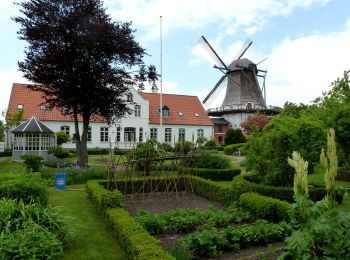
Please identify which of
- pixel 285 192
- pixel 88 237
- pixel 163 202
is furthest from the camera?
pixel 163 202

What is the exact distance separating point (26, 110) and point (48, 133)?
39.8 ft

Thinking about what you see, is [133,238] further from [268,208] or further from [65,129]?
[65,129]

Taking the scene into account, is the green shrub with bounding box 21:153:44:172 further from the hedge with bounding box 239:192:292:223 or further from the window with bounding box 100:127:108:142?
the window with bounding box 100:127:108:142

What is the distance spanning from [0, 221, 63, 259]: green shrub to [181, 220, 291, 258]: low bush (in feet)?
8.10

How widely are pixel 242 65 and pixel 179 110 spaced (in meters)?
14.4

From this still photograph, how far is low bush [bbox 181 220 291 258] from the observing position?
681 cm

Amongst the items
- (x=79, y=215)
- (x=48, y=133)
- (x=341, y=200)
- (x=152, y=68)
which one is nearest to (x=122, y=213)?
(x=79, y=215)

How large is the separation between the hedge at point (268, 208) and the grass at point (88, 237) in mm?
3807

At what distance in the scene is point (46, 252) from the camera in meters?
6.05

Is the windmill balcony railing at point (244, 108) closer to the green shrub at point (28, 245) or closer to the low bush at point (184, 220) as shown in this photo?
the low bush at point (184, 220)

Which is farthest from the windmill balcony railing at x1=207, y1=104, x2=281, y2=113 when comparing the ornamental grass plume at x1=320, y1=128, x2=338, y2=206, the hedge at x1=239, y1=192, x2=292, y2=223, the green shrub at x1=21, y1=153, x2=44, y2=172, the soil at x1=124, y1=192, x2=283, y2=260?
the ornamental grass plume at x1=320, y1=128, x2=338, y2=206

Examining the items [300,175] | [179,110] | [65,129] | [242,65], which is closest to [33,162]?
[300,175]

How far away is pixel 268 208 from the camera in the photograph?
912cm

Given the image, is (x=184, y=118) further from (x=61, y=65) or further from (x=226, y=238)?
(x=226, y=238)
